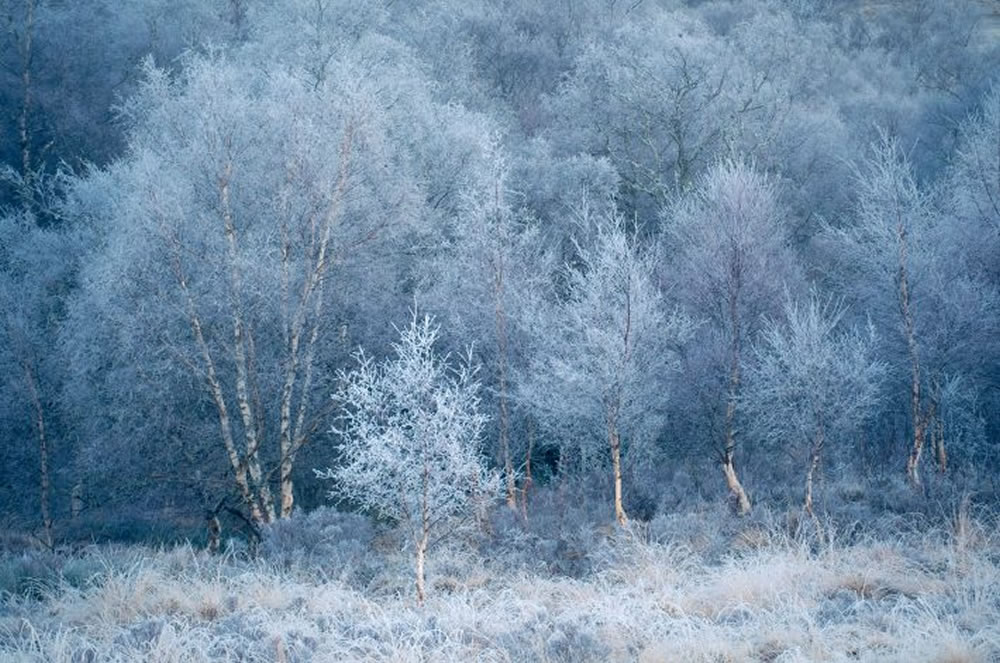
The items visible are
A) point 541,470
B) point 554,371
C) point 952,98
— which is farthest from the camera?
point 952,98

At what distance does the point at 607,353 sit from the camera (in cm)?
1458

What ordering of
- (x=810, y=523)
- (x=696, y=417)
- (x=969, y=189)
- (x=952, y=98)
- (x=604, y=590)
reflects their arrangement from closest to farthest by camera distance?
1. (x=604, y=590)
2. (x=810, y=523)
3. (x=969, y=189)
4. (x=696, y=417)
5. (x=952, y=98)

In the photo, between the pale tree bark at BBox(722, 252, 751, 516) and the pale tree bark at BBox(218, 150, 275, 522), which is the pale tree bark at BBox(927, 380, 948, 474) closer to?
the pale tree bark at BBox(722, 252, 751, 516)

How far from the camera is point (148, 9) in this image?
32.9 m

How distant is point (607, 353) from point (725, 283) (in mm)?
4656

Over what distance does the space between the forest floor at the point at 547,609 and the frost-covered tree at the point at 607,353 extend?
390cm

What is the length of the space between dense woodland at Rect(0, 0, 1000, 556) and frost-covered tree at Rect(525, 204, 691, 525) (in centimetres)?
7

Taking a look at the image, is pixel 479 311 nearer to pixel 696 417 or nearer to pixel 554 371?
pixel 554 371

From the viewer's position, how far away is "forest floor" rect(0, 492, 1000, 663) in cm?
548

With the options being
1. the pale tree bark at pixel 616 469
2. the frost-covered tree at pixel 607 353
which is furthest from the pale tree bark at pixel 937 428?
the pale tree bark at pixel 616 469

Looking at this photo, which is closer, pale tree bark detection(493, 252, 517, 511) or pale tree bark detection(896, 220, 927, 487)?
pale tree bark detection(896, 220, 927, 487)

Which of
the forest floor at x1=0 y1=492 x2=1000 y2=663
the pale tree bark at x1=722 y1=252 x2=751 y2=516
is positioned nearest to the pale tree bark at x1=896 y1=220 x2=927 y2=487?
the pale tree bark at x1=722 y1=252 x2=751 y2=516

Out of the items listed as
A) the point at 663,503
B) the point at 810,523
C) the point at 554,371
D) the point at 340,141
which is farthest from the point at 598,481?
the point at 340,141

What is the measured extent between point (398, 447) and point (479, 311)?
8.36 metres
